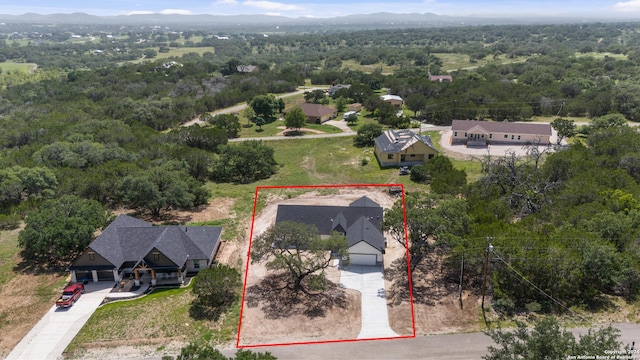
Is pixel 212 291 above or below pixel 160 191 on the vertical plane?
below

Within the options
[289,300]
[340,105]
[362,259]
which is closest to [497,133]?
[340,105]

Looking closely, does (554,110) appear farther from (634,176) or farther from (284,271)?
(284,271)

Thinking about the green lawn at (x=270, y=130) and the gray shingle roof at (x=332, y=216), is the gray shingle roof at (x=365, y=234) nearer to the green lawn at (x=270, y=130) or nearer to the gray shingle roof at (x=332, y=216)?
the gray shingle roof at (x=332, y=216)

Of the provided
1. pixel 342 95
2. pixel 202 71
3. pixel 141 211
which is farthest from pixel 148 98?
pixel 141 211

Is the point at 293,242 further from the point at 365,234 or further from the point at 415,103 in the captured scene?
the point at 415,103

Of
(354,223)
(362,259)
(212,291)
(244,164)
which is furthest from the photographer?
(244,164)

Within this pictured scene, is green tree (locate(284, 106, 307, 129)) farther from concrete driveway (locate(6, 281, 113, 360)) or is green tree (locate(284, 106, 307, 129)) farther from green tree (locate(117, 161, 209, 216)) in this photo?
concrete driveway (locate(6, 281, 113, 360))

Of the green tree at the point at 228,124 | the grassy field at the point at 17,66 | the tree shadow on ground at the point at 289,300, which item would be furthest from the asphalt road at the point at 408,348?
the grassy field at the point at 17,66

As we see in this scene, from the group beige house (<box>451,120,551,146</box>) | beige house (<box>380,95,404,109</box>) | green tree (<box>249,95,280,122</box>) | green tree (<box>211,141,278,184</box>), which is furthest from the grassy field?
beige house (<box>451,120,551,146</box>)
